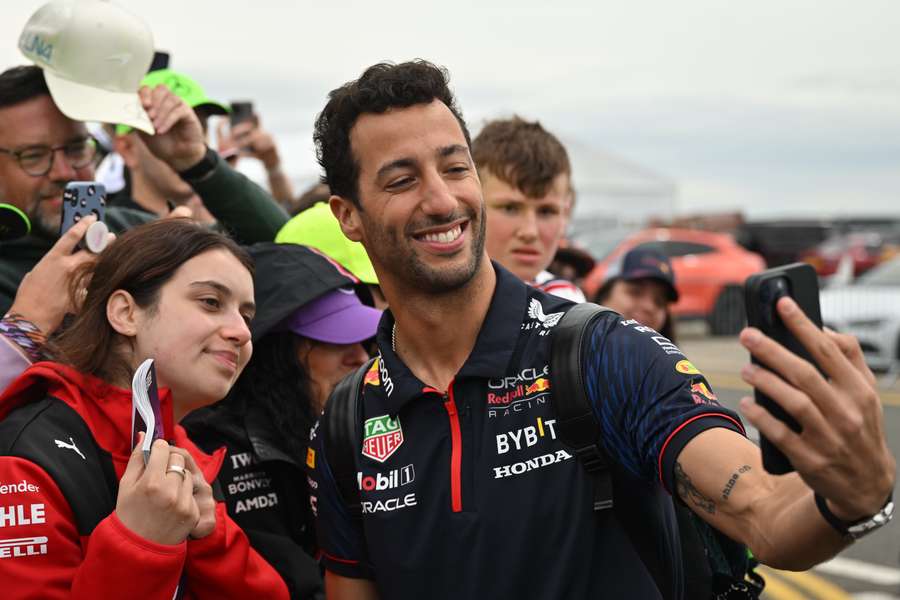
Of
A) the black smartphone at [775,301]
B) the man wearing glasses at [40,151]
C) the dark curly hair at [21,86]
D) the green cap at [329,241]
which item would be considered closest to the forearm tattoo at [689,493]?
the black smartphone at [775,301]

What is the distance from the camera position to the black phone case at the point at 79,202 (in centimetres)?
304

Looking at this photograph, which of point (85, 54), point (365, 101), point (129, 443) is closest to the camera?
point (129, 443)

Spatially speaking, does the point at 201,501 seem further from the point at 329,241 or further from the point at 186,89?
the point at 186,89

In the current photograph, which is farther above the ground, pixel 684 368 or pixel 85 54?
pixel 85 54

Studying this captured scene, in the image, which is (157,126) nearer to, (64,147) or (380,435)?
(64,147)

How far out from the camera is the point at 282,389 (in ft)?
10.6

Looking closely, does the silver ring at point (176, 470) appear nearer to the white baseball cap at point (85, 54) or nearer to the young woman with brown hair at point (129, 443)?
the young woman with brown hair at point (129, 443)

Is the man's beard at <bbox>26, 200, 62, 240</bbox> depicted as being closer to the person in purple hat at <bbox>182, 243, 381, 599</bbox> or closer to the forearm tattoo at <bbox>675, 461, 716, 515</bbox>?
the person in purple hat at <bbox>182, 243, 381, 599</bbox>

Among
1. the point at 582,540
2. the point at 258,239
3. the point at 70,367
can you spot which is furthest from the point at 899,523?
the point at 70,367

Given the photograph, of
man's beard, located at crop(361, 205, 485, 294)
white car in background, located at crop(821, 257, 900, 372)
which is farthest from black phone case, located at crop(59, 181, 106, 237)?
white car in background, located at crop(821, 257, 900, 372)

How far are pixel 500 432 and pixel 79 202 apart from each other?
1.58 m

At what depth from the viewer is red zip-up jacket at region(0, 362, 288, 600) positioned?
2.16 meters

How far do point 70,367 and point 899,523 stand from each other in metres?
6.74

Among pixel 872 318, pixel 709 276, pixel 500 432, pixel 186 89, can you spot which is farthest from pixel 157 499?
pixel 709 276
